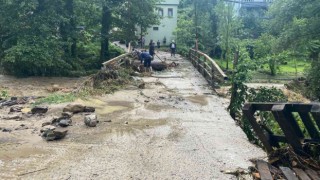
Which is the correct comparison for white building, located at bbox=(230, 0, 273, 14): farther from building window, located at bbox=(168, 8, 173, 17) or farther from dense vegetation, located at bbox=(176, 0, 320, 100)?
building window, located at bbox=(168, 8, 173, 17)

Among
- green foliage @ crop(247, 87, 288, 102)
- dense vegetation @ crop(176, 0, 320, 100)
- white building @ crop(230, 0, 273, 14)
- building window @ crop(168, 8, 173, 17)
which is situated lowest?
green foliage @ crop(247, 87, 288, 102)

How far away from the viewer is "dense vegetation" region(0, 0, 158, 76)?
2253 centimetres

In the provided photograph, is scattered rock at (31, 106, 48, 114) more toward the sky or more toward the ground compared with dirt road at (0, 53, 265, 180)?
more toward the sky

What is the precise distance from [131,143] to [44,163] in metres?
1.95

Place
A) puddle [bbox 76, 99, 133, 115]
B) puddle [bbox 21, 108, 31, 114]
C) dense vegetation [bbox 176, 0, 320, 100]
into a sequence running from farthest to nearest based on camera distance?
dense vegetation [bbox 176, 0, 320, 100] < puddle [bbox 76, 99, 133, 115] < puddle [bbox 21, 108, 31, 114]

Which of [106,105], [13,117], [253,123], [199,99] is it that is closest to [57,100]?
[106,105]

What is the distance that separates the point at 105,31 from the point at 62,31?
13.2 ft

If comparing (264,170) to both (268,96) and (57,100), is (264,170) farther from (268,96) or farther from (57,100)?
(57,100)

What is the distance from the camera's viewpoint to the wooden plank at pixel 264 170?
5757 mm

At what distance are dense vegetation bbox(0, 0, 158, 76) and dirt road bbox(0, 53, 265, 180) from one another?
443 inches

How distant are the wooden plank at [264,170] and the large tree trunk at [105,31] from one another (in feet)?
75.5

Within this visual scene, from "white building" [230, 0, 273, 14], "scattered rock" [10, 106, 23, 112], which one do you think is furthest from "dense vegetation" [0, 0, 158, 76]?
"white building" [230, 0, 273, 14]

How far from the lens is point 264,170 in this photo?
609cm

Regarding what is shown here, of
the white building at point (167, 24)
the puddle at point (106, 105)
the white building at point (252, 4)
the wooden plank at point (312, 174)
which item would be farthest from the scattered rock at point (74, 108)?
the white building at point (167, 24)
